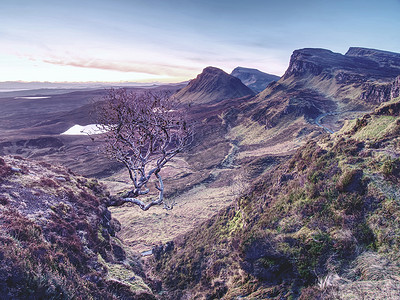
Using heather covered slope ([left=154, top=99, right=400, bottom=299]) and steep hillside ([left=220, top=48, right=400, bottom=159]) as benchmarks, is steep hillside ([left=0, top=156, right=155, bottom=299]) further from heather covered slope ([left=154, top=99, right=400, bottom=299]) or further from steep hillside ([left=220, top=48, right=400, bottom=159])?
steep hillside ([left=220, top=48, right=400, bottom=159])

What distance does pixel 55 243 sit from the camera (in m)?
5.57

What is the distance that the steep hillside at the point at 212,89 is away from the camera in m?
96.7

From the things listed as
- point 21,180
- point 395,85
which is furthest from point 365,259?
point 395,85

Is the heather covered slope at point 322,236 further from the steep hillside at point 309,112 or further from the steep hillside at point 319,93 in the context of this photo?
the steep hillside at point 319,93

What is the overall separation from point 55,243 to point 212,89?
10045cm

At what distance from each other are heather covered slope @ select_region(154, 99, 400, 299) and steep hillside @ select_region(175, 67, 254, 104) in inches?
3348

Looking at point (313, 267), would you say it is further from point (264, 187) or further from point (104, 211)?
point (104, 211)

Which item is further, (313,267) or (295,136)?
(295,136)

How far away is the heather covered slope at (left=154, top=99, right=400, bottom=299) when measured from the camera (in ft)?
16.8

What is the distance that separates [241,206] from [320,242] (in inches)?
223

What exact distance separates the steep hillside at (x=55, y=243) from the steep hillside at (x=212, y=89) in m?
86.5

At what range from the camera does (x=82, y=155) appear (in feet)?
146

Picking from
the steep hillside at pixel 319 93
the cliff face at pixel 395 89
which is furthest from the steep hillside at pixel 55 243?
the cliff face at pixel 395 89

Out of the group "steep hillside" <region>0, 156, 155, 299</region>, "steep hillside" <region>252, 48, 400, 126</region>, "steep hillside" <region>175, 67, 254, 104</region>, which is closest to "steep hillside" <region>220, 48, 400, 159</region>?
"steep hillside" <region>252, 48, 400, 126</region>
